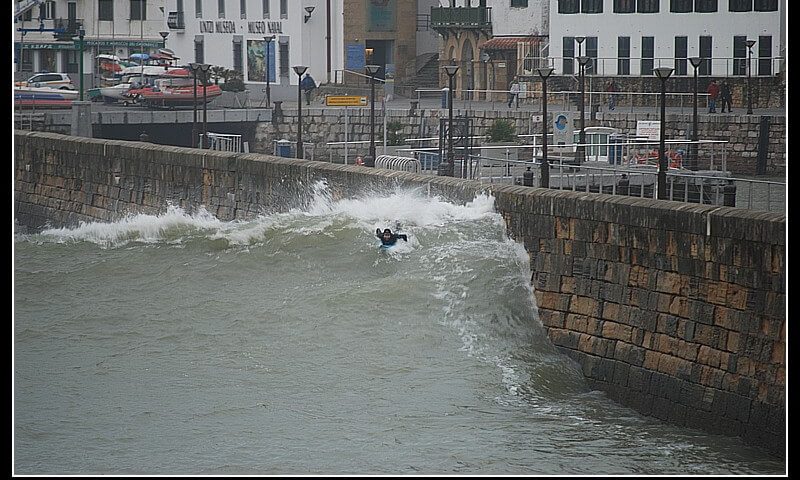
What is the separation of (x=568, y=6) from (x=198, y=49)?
1869 centimetres

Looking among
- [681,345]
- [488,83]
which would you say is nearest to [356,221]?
[681,345]

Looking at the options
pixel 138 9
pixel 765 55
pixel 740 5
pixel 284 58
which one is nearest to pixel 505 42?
pixel 740 5

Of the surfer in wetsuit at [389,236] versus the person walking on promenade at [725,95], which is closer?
the surfer in wetsuit at [389,236]

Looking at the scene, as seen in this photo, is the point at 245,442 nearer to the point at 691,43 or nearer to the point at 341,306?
the point at 341,306

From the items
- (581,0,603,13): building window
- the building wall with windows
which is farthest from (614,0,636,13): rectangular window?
(581,0,603,13): building window

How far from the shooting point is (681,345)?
1588 centimetres

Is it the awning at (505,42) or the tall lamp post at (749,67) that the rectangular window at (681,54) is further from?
the awning at (505,42)

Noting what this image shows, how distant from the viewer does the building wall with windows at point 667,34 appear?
46.9 m

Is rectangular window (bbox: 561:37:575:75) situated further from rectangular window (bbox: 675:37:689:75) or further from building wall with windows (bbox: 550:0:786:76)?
rectangular window (bbox: 675:37:689:75)

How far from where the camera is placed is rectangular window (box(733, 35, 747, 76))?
47.1 meters

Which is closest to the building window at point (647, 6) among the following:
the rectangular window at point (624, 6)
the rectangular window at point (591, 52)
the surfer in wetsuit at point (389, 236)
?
the rectangular window at point (624, 6)

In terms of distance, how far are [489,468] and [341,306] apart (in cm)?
602

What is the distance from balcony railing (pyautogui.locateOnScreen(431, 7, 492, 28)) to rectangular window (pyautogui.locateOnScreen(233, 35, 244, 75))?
887cm

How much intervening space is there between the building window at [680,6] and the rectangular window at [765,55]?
7.94 feet
